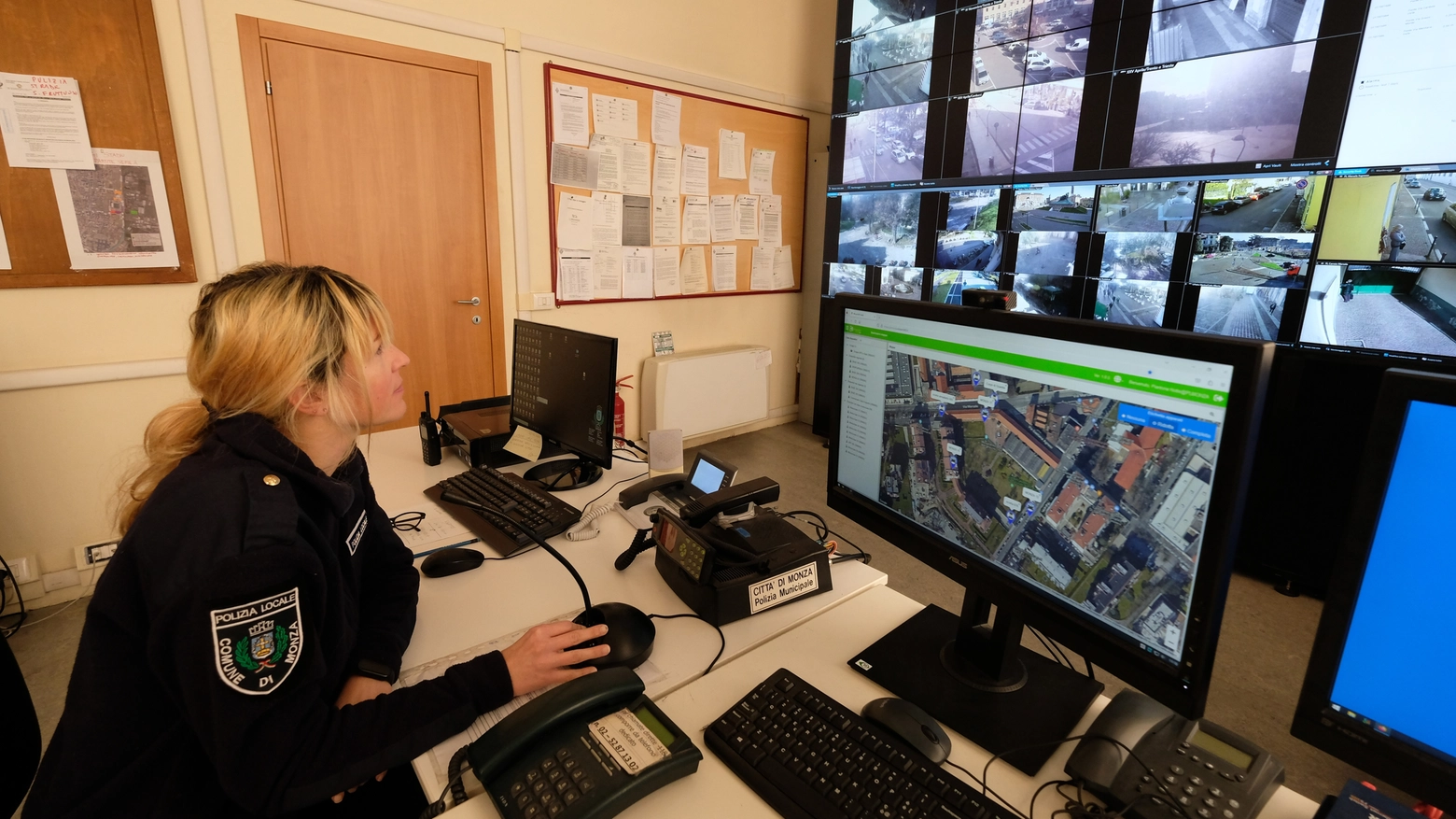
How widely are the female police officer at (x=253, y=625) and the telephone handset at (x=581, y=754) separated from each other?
0.13 m

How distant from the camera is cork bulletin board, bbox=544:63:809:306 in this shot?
326cm

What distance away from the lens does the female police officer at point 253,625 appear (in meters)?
0.75

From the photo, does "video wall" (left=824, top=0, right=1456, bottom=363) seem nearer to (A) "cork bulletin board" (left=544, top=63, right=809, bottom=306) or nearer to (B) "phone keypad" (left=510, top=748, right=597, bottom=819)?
(A) "cork bulletin board" (left=544, top=63, right=809, bottom=306)

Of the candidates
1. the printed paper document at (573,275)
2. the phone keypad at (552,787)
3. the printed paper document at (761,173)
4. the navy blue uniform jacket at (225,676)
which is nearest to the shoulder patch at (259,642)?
the navy blue uniform jacket at (225,676)

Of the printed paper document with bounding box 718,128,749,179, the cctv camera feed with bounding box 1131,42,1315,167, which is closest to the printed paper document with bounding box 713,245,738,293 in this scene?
the printed paper document with bounding box 718,128,749,179

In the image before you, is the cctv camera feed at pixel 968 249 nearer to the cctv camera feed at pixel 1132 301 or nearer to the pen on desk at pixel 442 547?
the cctv camera feed at pixel 1132 301

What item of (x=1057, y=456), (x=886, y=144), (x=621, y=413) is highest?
(x=886, y=144)

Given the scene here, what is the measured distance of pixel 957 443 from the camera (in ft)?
2.91

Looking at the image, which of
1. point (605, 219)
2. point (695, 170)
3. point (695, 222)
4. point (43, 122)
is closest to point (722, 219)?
point (695, 222)

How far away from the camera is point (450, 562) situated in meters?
1.26

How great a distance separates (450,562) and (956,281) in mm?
2967

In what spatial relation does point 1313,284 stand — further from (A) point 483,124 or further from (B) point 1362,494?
(A) point 483,124

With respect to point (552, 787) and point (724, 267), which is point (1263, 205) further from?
point (552, 787)

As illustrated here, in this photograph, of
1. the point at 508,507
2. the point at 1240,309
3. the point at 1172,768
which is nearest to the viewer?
the point at 1172,768
